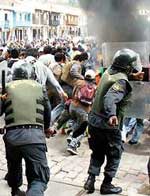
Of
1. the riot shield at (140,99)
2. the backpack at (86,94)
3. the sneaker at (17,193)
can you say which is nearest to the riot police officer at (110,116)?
the sneaker at (17,193)

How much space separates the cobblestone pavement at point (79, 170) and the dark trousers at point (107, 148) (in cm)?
29

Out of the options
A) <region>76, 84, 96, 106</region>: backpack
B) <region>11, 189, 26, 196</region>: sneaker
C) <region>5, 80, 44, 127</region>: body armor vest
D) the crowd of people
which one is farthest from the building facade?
<region>5, 80, 44, 127</region>: body armor vest

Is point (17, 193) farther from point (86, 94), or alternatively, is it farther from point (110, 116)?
point (86, 94)

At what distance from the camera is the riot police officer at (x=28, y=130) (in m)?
3.79

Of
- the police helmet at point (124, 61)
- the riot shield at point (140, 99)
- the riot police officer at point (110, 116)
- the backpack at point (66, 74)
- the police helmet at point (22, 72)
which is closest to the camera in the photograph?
the police helmet at point (22, 72)

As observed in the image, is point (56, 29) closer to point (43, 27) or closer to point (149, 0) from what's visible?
point (43, 27)

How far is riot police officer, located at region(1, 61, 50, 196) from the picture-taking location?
12.4 ft

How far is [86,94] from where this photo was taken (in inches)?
251

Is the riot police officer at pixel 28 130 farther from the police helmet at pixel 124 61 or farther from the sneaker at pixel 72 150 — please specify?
the sneaker at pixel 72 150

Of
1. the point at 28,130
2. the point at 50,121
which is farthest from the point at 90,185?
the point at 28,130

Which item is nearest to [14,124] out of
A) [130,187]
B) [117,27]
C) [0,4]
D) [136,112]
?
[130,187]

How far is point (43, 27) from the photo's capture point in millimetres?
65938

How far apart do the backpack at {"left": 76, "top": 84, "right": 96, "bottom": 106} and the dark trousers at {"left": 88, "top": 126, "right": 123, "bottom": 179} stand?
1.67 meters

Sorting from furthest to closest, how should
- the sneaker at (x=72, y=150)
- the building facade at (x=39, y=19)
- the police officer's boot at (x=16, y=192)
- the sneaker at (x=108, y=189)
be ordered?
the building facade at (x=39, y=19) → the sneaker at (x=72, y=150) → the sneaker at (x=108, y=189) → the police officer's boot at (x=16, y=192)
